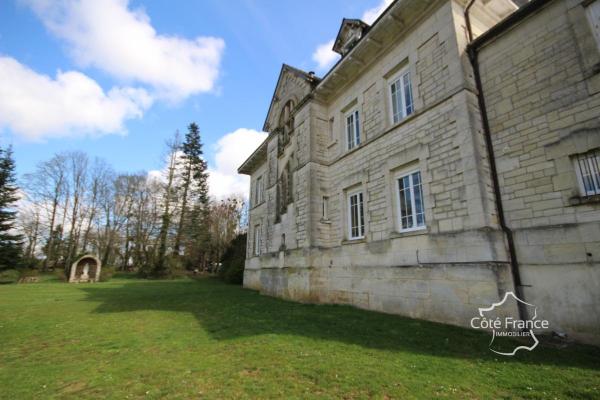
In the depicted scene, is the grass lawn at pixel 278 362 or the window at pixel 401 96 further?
the window at pixel 401 96

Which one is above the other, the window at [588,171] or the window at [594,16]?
the window at [594,16]

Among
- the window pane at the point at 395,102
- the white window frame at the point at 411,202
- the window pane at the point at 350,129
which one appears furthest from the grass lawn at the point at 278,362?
the window pane at the point at 350,129

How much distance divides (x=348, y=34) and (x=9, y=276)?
105 feet

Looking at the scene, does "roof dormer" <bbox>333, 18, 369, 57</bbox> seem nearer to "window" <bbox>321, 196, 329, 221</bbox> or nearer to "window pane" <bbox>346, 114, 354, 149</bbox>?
"window pane" <bbox>346, 114, 354, 149</bbox>

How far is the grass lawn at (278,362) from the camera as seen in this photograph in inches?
133

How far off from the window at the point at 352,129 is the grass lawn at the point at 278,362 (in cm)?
641

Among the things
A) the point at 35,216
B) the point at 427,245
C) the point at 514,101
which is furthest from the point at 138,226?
the point at 514,101

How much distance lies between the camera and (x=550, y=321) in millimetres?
5320

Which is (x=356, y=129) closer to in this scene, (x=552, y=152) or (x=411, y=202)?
(x=411, y=202)

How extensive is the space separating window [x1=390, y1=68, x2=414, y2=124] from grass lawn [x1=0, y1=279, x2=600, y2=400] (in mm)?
5996

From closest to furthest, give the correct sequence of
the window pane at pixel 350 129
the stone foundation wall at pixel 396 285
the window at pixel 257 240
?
the stone foundation wall at pixel 396 285
the window pane at pixel 350 129
the window at pixel 257 240

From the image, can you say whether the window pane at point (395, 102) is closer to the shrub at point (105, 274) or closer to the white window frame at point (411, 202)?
the white window frame at point (411, 202)

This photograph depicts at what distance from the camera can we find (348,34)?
11.8m

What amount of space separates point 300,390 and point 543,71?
25.8 feet
